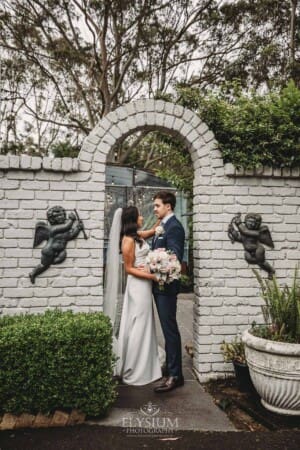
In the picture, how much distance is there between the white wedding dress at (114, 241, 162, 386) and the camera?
12.9 feet

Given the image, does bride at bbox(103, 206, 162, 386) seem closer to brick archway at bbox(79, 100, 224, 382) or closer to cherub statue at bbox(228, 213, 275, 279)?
brick archway at bbox(79, 100, 224, 382)

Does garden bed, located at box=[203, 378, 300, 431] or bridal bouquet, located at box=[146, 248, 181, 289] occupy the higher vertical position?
bridal bouquet, located at box=[146, 248, 181, 289]

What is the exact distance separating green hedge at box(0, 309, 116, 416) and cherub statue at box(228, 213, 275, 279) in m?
1.73

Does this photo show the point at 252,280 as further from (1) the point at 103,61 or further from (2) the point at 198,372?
(1) the point at 103,61

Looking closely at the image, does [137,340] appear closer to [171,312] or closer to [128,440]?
[171,312]

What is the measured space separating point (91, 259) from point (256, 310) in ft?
6.04

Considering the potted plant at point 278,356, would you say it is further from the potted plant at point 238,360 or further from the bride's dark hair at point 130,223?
the bride's dark hair at point 130,223

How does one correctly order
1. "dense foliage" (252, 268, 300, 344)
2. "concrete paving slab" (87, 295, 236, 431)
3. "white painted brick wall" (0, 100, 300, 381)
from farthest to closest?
"white painted brick wall" (0, 100, 300, 381) < "dense foliage" (252, 268, 300, 344) < "concrete paving slab" (87, 295, 236, 431)

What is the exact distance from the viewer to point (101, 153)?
12.8 feet

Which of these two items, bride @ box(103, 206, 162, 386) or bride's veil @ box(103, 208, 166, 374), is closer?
bride @ box(103, 206, 162, 386)

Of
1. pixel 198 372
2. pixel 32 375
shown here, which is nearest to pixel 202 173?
pixel 198 372

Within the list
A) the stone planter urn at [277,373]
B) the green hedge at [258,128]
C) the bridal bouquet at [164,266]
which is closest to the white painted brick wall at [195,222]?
the green hedge at [258,128]

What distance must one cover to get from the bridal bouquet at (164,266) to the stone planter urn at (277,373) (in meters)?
0.90

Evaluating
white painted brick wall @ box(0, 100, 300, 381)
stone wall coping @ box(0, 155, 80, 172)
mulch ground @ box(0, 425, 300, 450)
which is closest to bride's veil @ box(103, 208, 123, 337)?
white painted brick wall @ box(0, 100, 300, 381)
